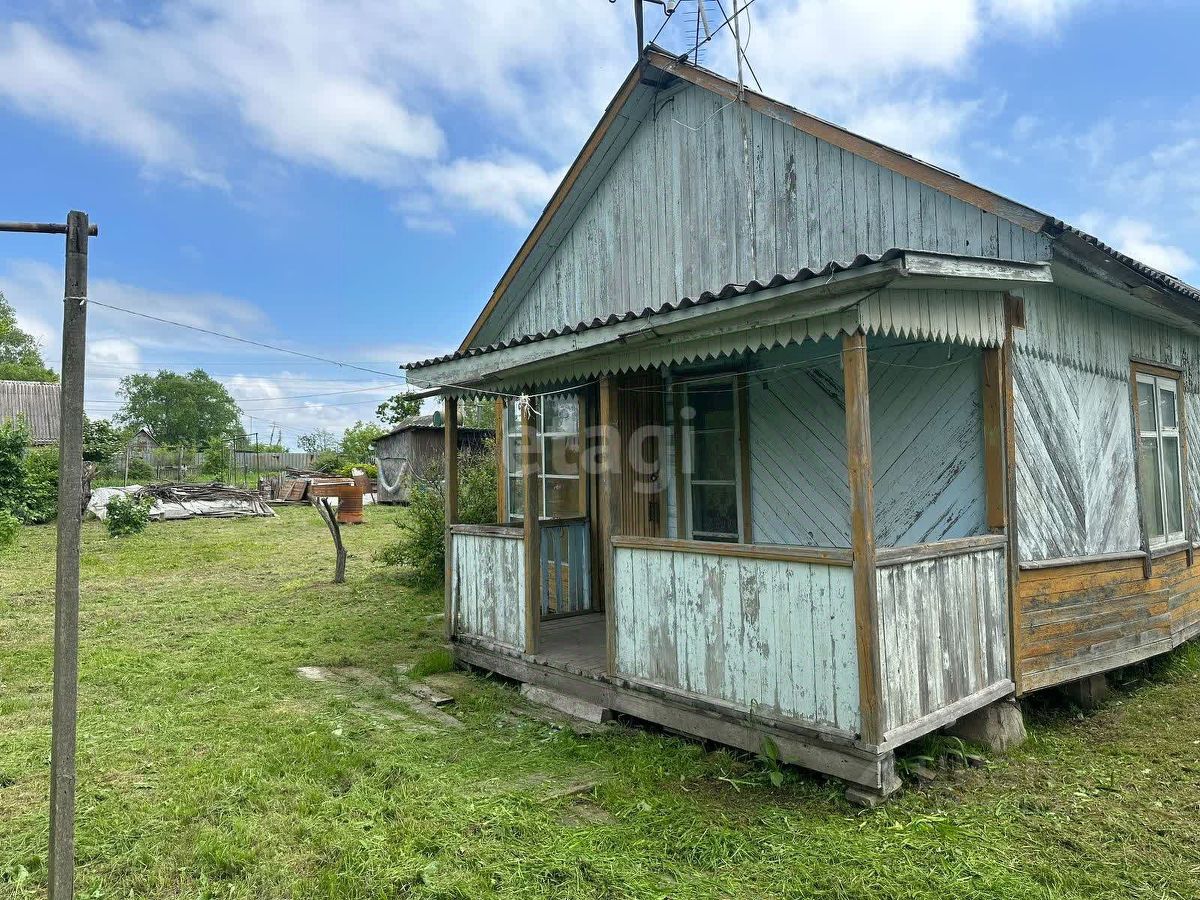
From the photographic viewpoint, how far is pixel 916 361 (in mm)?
5078

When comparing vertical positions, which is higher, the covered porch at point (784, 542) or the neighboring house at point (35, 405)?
the neighboring house at point (35, 405)

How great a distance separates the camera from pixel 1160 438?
6.46 meters

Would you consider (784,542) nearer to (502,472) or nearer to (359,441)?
(502,472)

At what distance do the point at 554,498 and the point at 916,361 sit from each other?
13.1ft

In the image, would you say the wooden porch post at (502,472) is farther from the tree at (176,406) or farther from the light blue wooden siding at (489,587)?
the tree at (176,406)

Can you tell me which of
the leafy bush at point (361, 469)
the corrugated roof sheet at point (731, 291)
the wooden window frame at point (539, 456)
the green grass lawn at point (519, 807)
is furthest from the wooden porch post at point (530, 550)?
the leafy bush at point (361, 469)

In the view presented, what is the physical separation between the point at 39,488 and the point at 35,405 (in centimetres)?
1574

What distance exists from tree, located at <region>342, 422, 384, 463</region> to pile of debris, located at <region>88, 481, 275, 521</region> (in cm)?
1438

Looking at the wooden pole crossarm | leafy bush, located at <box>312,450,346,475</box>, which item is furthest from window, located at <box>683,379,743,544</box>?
leafy bush, located at <box>312,450,346,475</box>

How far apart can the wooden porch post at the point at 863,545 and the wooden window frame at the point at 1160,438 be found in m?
3.95

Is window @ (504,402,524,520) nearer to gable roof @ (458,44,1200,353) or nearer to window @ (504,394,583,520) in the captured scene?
window @ (504,394,583,520)

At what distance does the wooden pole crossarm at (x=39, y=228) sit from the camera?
8.59 ft

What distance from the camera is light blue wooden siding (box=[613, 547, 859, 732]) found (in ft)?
12.1

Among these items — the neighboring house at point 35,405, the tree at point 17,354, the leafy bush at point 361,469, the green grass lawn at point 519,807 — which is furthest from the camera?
the tree at point 17,354
